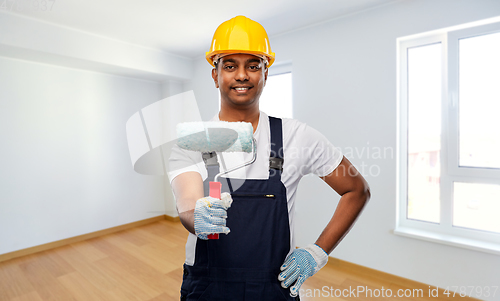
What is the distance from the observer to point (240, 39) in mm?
869

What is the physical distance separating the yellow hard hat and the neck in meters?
0.19

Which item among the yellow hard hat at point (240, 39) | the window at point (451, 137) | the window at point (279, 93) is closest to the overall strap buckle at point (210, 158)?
the yellow hard hat at point (240, 39)

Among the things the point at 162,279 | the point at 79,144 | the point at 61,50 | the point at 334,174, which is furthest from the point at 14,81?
the point at 334,174

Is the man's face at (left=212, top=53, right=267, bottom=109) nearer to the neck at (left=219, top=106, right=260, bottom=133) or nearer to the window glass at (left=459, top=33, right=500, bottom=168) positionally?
the neck at (left=219, top=106, right=260, bottom=133)

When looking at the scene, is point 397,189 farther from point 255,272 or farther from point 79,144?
point 79,144

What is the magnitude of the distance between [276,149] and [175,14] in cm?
196

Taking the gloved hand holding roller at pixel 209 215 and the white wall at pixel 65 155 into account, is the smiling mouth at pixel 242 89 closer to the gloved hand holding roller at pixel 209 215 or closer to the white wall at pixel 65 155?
the gloved hand holding roller at pixel 209 215

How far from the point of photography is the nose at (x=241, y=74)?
86 centimetres

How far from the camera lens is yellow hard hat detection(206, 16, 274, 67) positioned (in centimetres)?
87

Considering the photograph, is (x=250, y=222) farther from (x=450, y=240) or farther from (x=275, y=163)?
(x=450, y=240)

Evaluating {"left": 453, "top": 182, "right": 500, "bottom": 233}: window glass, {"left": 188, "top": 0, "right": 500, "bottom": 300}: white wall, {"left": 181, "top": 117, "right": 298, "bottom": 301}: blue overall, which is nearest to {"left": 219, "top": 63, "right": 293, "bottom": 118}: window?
{"left": 188, "top": 0, "right": 500, "bottom": 300}: white wall

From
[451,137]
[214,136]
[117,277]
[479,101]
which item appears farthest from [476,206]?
[117,277]

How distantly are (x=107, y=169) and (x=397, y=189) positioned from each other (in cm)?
317

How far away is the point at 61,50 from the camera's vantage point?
99.8 inches
